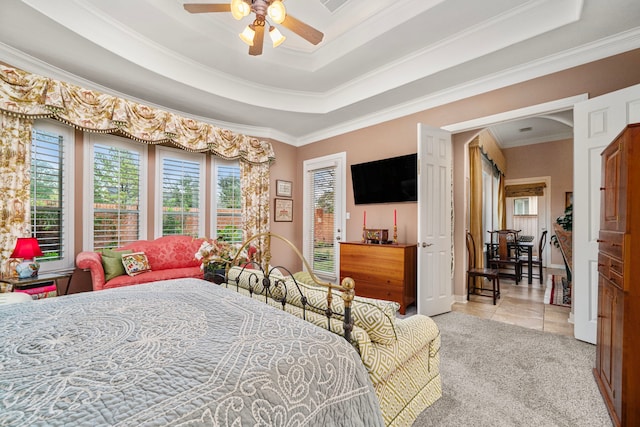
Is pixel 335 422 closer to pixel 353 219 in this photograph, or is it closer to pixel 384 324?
pixel 384 324

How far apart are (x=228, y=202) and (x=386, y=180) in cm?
272

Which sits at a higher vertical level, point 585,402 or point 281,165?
point 281,165

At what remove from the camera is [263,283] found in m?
1.75

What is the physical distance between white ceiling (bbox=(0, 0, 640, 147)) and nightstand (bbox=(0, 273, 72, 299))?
222 cm

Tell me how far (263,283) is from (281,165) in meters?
3.88

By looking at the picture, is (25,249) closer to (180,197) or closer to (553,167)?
(180,197)

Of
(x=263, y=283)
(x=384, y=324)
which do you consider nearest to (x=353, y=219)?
(x=263, y=283)

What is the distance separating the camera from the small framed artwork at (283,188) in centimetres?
525

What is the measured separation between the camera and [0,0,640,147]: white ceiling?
7.95 feet

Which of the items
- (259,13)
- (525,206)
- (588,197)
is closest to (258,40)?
(259,13)

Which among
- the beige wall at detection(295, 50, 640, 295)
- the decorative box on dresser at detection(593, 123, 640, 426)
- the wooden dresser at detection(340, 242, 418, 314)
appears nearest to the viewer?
the decorative box on dresser at detection(593, 123, 640, 426)

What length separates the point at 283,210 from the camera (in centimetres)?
530

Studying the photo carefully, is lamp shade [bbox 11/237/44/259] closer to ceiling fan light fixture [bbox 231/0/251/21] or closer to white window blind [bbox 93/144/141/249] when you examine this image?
white window blind [bbox 93/144/141/249]

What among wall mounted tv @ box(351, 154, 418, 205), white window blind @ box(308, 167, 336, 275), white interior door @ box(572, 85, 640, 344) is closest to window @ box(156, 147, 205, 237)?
white window blind @ box(308, 167, 336, 275)
